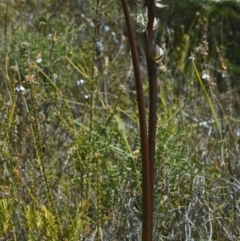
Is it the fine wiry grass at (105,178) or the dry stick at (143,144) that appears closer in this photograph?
the dry stick at (143,144)

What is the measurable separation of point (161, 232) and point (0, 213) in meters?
0.52

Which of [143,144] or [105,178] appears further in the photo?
[105,178]

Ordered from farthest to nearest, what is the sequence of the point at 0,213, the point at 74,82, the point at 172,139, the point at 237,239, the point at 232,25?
1. the point at 232,25
2. the point at 74,82
3. the point at 172,139
4. the point at 237,239
5. the point at 0,213

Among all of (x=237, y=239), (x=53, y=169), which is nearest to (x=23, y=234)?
(x=53, y=169)

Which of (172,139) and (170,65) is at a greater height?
(170,65)

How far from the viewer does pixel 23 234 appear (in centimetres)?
192

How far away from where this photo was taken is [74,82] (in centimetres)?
294

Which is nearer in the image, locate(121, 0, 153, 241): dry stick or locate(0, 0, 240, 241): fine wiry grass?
locate(121, 0, 153, 241): dry stick

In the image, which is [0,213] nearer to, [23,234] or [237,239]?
[23,234]

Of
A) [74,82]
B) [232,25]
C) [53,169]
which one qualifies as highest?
[232,25]

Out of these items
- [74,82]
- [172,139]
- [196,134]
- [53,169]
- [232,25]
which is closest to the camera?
[172,139]

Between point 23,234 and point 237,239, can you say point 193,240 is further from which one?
point 23,234

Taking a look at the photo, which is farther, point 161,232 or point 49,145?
point 49,145

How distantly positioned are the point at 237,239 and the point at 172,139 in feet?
1.17
